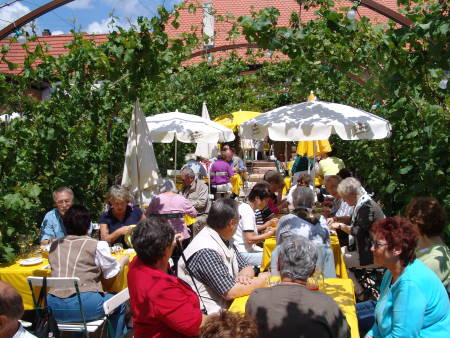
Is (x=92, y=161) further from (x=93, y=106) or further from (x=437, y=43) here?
(x=437, y=43)

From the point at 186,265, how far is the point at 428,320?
1.50m

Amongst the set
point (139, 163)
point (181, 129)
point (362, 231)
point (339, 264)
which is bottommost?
point (339, 264)

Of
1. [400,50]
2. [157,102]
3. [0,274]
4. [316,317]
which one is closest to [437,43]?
[400,50]

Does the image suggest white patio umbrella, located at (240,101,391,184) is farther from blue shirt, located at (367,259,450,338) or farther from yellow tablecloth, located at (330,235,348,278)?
blue shirt, located at (367,259,450,338)

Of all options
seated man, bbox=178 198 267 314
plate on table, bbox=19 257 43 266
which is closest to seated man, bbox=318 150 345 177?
seated man, bbox=178 198 267 314

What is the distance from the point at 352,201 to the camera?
16.9ft

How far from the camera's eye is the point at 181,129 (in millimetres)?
7766

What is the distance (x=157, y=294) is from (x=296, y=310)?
741mm

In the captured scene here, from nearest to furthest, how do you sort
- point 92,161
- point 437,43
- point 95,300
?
point 437,43 → point 95,300 → point 92,161

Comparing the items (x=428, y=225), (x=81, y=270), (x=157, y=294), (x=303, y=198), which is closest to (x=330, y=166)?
(x=303, y=198)

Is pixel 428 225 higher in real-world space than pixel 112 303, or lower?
higher

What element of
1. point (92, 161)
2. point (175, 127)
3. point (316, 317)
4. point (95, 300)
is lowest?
point (95, 300)

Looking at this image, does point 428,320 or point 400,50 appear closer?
point 428,320

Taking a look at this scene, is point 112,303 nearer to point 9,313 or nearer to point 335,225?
point 9,313
